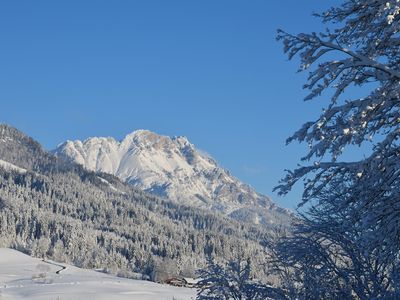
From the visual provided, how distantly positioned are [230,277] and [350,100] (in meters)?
7.21

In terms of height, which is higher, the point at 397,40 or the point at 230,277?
the point at 397,40

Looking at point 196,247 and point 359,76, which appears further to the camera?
point 196,247

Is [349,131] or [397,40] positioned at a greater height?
[397,40]

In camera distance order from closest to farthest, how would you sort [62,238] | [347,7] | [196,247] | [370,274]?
1. [347,7]
2. [370,274]
3. [62,238]
4. [196,247]

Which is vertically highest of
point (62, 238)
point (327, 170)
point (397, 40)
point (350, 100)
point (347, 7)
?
point (62, 238)

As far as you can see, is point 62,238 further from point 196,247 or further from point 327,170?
point 327,170

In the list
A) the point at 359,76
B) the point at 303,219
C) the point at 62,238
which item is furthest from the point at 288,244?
the point at 62,238

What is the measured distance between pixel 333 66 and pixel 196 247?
188516mm

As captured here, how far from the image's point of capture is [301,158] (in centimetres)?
707

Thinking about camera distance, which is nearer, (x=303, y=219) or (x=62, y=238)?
(x=303, y=219)

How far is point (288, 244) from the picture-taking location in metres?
12.2

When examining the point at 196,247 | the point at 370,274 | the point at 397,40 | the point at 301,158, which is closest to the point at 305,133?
the point at 301,158

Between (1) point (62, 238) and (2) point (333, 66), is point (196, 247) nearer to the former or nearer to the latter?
(1) point (62, 238)

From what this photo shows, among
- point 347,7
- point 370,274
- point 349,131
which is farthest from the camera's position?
point 370,274
